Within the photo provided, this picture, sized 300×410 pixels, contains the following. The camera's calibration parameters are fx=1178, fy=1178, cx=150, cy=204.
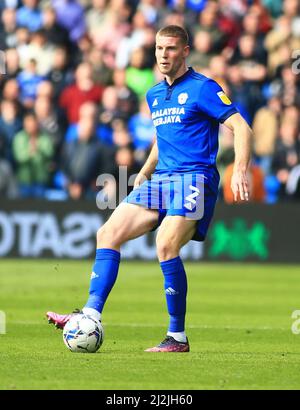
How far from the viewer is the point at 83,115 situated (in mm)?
19953

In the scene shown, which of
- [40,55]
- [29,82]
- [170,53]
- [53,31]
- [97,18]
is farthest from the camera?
[97,18]

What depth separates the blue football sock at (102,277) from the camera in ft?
29.5

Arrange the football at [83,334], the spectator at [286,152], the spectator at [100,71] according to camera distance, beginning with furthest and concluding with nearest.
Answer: the spectator at [100,71], the spectator at [286,152], the football at [83,334]

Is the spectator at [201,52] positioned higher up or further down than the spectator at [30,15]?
further down

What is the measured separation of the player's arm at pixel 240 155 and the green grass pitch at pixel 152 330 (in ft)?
4.13

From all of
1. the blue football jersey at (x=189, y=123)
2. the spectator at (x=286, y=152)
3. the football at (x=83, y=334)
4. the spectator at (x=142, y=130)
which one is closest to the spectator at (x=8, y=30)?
the spectator at (x=142, y=130)

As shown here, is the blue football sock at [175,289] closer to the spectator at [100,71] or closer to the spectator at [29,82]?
the spectator at [100,71]

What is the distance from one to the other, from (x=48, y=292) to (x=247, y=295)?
2593mm

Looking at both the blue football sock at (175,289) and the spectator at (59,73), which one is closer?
the blue football sock at (175,289)

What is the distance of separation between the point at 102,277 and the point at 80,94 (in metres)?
11.9

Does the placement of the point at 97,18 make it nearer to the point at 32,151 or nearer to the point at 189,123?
the point at 32,151

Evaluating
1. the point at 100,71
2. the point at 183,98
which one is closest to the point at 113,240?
the point at 183,98

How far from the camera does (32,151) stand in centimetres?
2011

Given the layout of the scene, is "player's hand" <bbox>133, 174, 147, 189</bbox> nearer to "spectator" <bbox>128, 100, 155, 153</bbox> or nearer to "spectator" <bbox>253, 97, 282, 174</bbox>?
"spectator" <bbox>128, 100, 155, 153</bbox>
